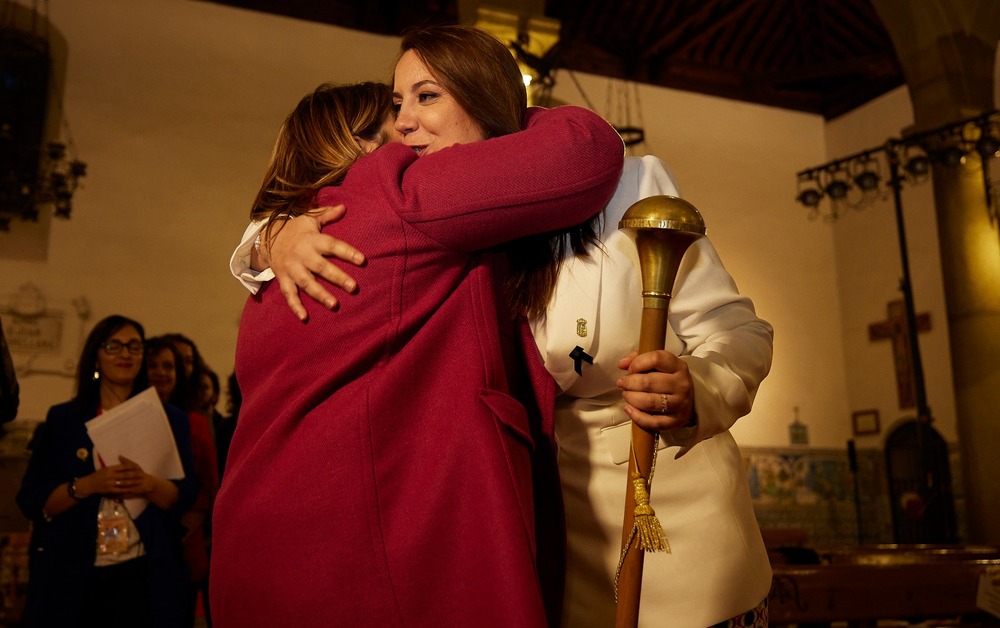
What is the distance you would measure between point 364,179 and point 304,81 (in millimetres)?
9940

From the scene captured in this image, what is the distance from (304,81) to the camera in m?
10.6

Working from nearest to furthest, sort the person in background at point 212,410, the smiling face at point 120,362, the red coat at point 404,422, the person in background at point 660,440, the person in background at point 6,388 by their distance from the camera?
the red coat at point 404,422, the person in background at point 660,440, the person in background at point 6,388, the smiling face at point 120,362, the person in background at point 212,410

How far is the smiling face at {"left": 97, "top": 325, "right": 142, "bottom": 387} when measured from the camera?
386 centimetres

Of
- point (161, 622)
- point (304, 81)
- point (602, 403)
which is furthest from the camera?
point (304, 81)

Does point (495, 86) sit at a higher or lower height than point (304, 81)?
lower

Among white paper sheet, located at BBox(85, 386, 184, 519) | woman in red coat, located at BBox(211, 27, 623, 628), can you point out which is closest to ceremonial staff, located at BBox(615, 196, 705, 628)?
woman in red coat, located at BBox(211, 27, 623, 628)

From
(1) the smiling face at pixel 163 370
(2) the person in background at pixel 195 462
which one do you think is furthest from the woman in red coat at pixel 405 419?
(1) the smiling face at pixel 163 370

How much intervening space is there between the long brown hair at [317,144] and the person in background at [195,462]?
2.88 meters

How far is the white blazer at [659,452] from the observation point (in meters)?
1.34

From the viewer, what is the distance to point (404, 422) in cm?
116

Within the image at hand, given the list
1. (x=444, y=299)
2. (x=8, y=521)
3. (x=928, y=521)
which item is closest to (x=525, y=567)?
(x=444, y=299)

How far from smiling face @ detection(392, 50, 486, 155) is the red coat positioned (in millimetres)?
203

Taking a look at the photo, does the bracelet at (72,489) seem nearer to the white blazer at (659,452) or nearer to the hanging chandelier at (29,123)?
the white blazer at (659,452)

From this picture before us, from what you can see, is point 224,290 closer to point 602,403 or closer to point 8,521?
point 8,521
